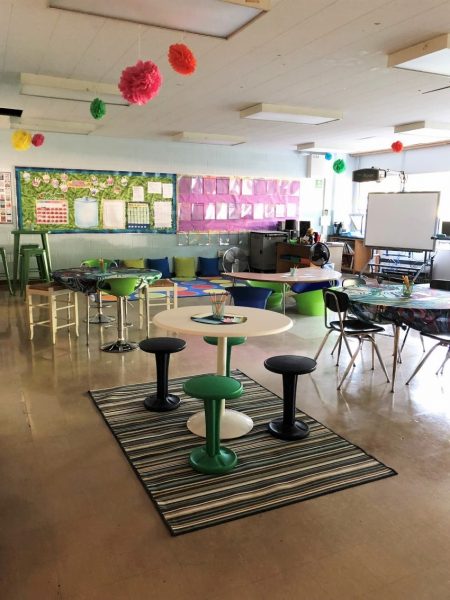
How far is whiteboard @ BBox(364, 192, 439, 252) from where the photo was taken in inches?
342

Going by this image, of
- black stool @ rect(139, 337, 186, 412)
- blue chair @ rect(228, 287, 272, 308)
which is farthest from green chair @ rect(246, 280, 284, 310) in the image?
black stool @ rect(139, 337, 186, 412)

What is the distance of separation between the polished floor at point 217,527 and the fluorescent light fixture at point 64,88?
2.99 meters

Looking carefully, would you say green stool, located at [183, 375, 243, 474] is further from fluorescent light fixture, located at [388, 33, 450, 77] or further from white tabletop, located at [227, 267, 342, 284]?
white tabletop, located at [227, 267, 342, 284]

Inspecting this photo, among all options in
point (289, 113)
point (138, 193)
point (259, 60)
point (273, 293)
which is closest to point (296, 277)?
point (273, 293)

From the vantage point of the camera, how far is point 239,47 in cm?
389

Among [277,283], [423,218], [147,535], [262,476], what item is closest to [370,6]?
[262,476]

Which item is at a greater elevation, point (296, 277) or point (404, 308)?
point (404, 308)

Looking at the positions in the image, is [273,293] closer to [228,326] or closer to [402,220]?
[402,220]

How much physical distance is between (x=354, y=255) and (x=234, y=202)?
2.95 meters

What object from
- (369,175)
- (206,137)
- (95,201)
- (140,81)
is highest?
(206,137)

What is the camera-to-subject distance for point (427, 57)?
A: 12.5 feet

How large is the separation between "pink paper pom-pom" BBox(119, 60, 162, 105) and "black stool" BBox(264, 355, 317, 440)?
2.00 metres

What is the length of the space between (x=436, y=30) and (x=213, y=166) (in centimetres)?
725

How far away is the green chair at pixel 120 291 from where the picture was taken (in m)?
5.06
